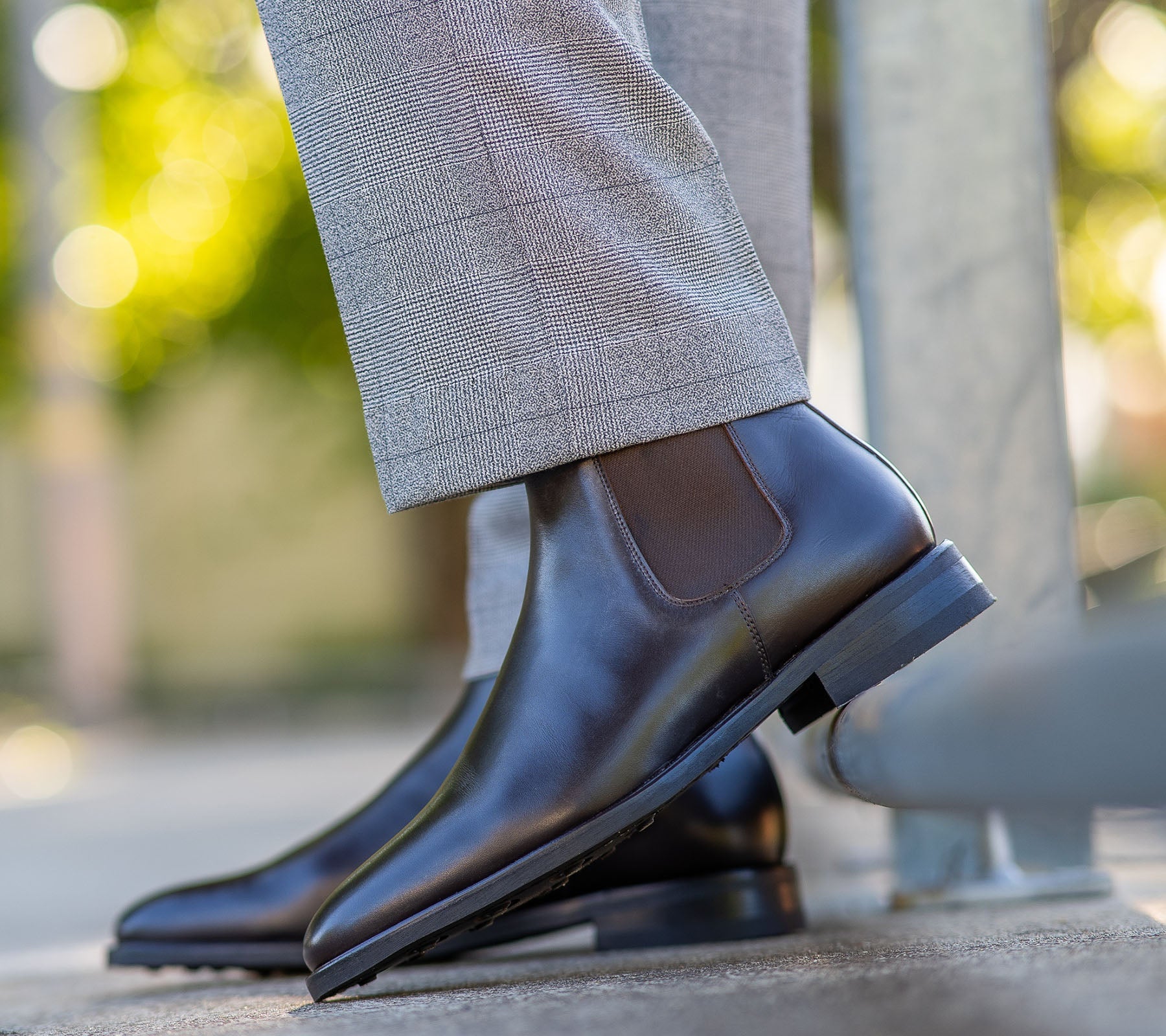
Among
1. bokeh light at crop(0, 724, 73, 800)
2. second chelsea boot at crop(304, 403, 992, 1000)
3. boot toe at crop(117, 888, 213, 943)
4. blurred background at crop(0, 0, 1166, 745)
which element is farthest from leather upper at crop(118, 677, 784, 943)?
blurred background at crop(0, 0, 1166, 745)

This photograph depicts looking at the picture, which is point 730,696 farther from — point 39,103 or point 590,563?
point 39,103

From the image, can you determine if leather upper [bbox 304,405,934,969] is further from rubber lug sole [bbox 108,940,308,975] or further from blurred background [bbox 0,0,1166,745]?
blurred background [bbox 0,0,1166,745]

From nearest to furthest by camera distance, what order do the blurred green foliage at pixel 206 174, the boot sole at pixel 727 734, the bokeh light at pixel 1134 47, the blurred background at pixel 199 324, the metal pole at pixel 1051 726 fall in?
the metal pole at pixel 1051 726 → the boot sole at pixel 727 734 → the bokeh light at pixel 1134 47 → the blurred background at pixel 199 324 → the blurred green foliage at pixel 206 174

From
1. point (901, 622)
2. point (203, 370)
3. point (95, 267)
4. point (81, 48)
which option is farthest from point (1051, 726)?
point (203, 370)

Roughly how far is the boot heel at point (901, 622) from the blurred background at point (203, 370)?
351 cm

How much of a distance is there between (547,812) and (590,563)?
0.13 meters

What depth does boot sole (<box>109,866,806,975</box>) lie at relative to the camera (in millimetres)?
777

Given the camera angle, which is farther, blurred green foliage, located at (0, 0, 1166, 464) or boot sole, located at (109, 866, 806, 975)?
blurred green foliage, located at (0, 0, 1166, 464)

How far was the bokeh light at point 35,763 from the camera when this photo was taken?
4039mm

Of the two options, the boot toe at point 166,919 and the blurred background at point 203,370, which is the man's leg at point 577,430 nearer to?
the boot toe at point 166,919

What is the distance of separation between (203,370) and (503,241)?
745 centimetres

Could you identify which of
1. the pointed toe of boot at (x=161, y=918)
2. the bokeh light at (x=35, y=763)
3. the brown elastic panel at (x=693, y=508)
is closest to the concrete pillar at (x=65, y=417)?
the bokeh light at (x=35, y=763)

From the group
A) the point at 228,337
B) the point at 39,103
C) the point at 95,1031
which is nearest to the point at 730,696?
the point at 95,1031

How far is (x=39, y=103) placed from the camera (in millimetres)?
6309
